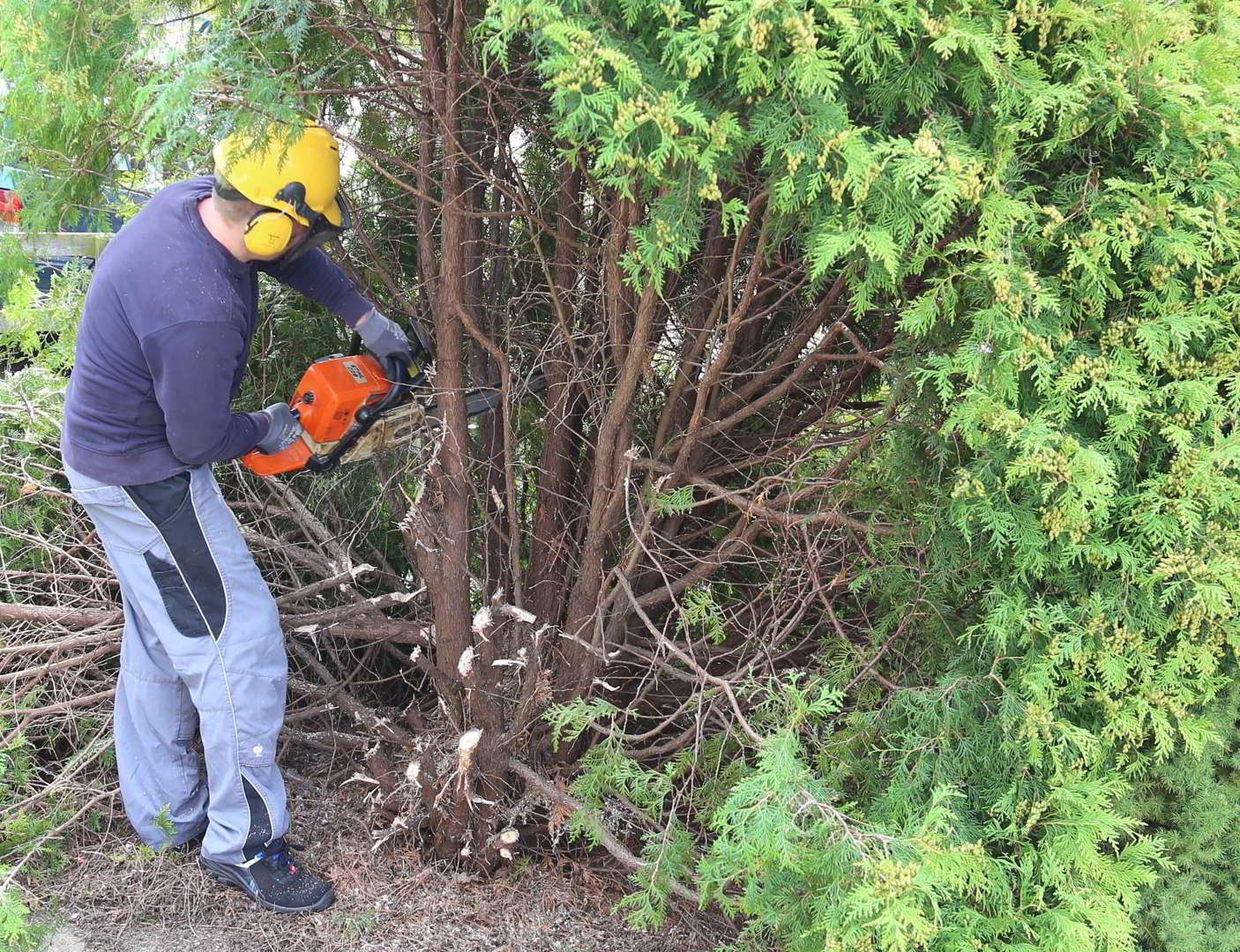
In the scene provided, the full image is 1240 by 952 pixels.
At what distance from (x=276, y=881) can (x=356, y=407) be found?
5.12 feet

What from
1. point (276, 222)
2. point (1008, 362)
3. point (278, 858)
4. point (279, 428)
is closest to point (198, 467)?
point (279, 428)

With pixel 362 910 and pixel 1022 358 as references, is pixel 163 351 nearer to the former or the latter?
pixel 362 910

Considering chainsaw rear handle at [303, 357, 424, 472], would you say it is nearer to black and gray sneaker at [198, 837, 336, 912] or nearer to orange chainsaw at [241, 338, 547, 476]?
orange chainsaw at [241, 338, 547, 476]

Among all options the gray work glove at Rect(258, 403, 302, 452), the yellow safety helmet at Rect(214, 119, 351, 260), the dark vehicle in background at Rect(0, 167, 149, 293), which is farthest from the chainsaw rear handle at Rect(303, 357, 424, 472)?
the dark vehicle in background at Rect(0, 167, 149, 293)

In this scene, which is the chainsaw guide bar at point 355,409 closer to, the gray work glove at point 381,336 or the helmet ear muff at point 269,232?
the gray work glove at point 381,336

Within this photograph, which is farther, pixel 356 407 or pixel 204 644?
pixel 356 407

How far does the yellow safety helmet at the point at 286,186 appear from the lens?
2.68 meters

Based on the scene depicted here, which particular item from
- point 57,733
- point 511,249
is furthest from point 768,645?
point 57,733

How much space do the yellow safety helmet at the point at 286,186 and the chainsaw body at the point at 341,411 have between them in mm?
456

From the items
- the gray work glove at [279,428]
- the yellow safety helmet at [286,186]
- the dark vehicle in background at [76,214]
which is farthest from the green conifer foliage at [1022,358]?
the dark vehicle in background at [76,214]

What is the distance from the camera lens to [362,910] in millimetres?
3104

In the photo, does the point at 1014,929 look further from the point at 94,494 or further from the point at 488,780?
the point at 94,494

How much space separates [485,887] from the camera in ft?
10.6

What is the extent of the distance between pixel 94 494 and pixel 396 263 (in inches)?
51.9
